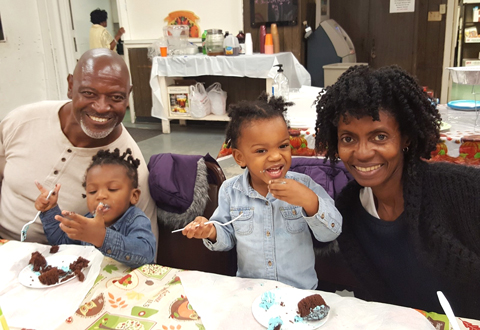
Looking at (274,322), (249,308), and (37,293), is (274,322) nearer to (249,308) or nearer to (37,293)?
(249,308)

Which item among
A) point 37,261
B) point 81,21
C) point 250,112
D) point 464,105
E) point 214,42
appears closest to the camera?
point 37,261

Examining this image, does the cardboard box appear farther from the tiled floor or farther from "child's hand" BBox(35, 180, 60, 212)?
"child's hand" BBox(35, 180, 60, 212)

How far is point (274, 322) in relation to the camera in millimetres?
927

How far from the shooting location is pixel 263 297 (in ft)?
3.35

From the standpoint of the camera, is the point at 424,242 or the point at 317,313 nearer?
the point at 317,313

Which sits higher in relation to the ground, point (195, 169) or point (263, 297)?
point (195, 169)

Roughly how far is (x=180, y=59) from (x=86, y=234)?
4532mm

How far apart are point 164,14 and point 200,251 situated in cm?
542

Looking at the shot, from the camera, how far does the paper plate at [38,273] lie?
3.79ft

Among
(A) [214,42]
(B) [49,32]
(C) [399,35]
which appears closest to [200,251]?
(A) [214,42]

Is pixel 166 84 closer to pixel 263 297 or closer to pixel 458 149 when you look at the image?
pixel 458 149

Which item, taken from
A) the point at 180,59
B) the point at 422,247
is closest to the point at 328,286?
the point at 422,247

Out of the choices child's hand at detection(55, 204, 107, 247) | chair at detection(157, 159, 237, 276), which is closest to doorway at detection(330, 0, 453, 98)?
chair at detection(157, 159, 237, 276)

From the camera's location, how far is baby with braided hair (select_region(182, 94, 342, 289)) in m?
1.30
